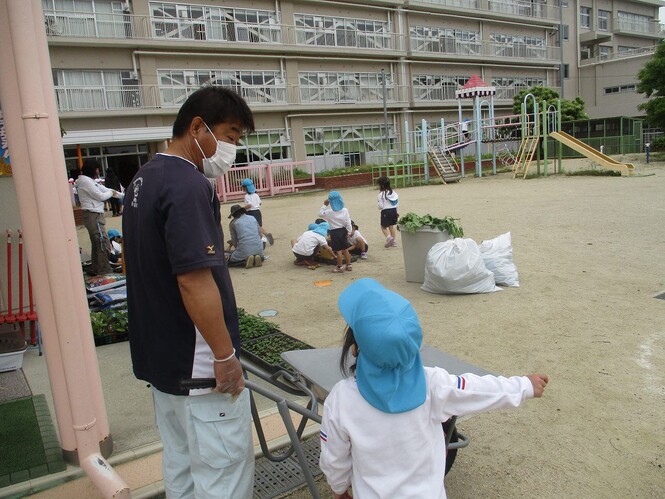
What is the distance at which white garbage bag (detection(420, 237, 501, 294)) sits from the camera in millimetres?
5867

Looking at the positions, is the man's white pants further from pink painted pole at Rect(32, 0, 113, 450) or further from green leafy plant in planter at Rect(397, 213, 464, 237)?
green leafy plant in planter at Rect(397, 213, 464, 237)

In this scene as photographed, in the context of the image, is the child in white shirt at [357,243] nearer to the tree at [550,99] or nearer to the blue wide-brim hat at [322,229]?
the blue wide-brim hat at [322,229]

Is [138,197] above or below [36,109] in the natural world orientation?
below

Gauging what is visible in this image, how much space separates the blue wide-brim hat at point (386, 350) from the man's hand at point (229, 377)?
41 cm

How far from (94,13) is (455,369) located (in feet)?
85.2

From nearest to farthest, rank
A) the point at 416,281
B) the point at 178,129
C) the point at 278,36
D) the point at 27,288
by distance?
the point at 178,129
the point at 27,288
the point at 416,281
the point at 278,36

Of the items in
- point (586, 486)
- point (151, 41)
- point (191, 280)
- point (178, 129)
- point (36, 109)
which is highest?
point (151, 41)

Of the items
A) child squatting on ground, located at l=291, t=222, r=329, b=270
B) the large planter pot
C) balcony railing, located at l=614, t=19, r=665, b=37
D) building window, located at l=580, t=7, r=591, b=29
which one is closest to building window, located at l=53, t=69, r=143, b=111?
child squatting on ground, located at l=291, t=222, r=329, b=270

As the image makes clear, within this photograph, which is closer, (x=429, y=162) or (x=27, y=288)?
(x=27, y=288)

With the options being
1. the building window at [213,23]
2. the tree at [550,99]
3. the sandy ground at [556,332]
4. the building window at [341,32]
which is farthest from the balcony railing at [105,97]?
the tree at [550,99]

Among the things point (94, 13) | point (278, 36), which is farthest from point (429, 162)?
Answer: point (94, 13)

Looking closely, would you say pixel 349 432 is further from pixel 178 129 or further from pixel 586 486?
pixel 586 486

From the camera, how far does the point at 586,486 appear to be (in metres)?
2.58

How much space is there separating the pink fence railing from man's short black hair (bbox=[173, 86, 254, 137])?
19436 mm
